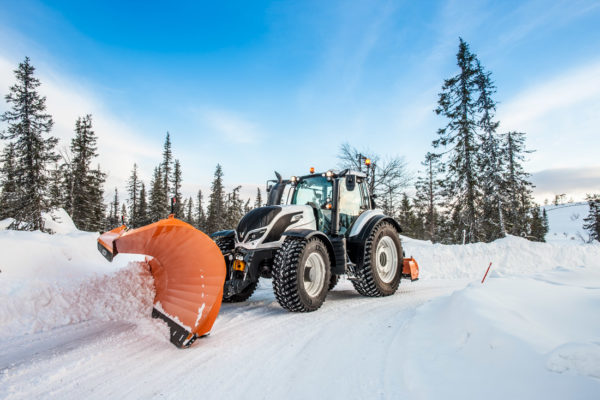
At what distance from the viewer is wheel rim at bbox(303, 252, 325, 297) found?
16.3 ft

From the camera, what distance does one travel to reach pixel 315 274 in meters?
5.10

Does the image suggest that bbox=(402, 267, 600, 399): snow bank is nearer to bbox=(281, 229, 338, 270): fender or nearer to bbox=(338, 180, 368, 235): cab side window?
bbox=(281, 229, 338, 270): fender

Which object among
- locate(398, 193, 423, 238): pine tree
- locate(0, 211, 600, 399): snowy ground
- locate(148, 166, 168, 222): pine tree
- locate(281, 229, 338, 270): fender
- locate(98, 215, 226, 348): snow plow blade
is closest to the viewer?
locate(0, 211, 600, 399): snowy ground

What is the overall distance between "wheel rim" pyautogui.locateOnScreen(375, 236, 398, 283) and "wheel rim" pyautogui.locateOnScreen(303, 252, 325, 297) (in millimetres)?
1684

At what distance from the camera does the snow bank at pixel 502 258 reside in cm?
1045

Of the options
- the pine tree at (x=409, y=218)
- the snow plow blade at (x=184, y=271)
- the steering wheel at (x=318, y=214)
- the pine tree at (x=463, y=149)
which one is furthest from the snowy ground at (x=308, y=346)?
the pine tree at (x=409, y=218)

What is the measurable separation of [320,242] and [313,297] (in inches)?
32.3

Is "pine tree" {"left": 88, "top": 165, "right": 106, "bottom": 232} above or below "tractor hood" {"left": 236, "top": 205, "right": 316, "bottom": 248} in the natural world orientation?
above

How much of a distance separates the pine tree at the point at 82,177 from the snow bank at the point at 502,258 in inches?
1111

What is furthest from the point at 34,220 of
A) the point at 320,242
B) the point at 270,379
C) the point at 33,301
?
the point at 270,379

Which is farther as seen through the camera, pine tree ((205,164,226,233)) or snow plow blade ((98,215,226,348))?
pine tree ((205,164,226,233))

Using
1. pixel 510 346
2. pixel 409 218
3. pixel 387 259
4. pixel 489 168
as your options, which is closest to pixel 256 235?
pixel 387 259

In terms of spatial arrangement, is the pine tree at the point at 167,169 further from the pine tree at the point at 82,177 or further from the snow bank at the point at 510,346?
the snow bank at the point at 510,346

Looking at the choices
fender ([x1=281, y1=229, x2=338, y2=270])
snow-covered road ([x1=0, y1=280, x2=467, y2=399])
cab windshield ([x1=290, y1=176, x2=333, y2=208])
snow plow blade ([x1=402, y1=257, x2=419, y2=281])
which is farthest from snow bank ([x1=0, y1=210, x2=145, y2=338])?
snow plow blade ([x1=402, y1=257, x2=419, y2=281])
